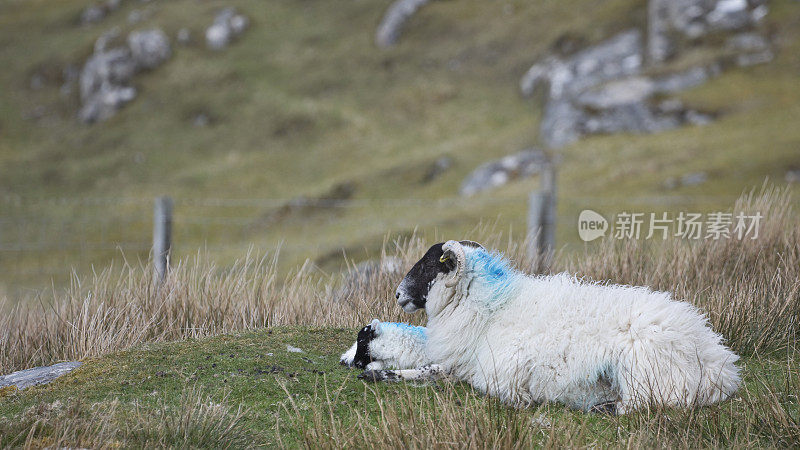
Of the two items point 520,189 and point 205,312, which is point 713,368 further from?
point 520,189

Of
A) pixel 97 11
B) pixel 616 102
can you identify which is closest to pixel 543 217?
pixel 616 102

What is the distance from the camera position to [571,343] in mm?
5465

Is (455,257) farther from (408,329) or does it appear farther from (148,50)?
(148,50)

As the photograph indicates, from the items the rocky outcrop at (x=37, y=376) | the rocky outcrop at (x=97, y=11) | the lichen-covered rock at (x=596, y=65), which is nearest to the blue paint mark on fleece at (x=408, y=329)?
the rocky outcrop at (x=37, y=376)

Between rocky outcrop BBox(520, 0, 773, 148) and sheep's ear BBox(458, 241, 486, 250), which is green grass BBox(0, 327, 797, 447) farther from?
rocky outcrop BBox(520, 0, 773, 148)

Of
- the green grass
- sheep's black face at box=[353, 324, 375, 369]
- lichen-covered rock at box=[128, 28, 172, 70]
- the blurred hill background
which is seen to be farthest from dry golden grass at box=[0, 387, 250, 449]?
lichen-covered rock at box=[128, 28, 172, 70]

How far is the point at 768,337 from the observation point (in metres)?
7.21

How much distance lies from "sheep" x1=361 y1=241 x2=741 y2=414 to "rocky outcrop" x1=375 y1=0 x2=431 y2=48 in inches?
2739

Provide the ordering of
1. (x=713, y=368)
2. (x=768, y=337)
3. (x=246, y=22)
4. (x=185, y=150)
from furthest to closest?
(x=246, y=22) < (x=185, y=150) < (x=768, y=337) < (x=713, y=368)

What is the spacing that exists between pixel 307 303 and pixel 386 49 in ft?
218

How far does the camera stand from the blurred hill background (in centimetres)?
3650

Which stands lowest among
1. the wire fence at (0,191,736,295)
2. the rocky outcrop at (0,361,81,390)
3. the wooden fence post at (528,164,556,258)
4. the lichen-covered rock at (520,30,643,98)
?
the wire fence at (0,191,736,295)

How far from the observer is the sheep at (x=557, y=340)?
17.3 feet

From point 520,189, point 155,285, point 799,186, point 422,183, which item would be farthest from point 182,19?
point 155,285
